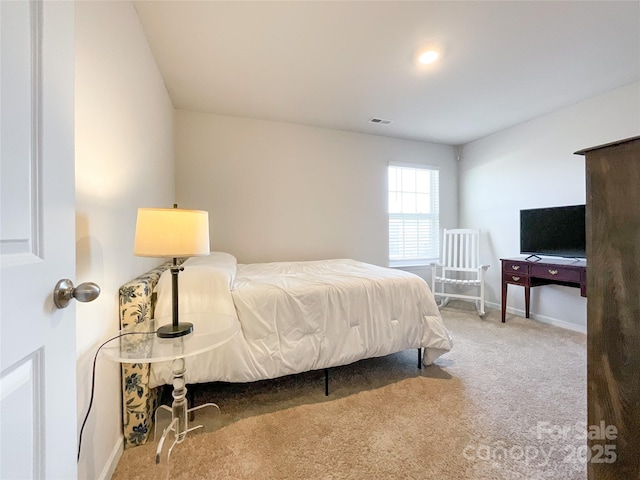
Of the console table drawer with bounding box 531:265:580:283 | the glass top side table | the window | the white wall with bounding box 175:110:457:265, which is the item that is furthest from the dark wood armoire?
the window

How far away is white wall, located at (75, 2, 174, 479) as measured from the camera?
3.34 ft

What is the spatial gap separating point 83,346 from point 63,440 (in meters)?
0.55

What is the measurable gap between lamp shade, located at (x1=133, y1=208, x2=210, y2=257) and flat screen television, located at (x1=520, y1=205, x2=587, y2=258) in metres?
3.32

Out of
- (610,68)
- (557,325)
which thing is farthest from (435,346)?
(610,68)

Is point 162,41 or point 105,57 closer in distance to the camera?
point 105,57

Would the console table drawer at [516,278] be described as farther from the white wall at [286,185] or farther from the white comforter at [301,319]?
the white comforter at [301,319]

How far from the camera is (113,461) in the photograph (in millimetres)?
1209

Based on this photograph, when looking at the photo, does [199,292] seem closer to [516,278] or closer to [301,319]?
[301,319]

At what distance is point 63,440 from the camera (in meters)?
0.56

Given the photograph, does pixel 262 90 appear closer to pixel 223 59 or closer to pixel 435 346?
pixel 223 59

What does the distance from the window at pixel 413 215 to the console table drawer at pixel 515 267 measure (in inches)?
45.5

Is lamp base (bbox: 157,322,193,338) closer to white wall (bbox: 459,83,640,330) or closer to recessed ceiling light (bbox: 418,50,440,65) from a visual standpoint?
recessed ceiling light (bbox: 418,50,440,65)

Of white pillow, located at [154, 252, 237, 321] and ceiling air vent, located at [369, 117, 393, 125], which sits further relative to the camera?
ceiling air vent, located at [369, 117, 393, 125]

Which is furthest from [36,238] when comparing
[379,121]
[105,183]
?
[379,121]
